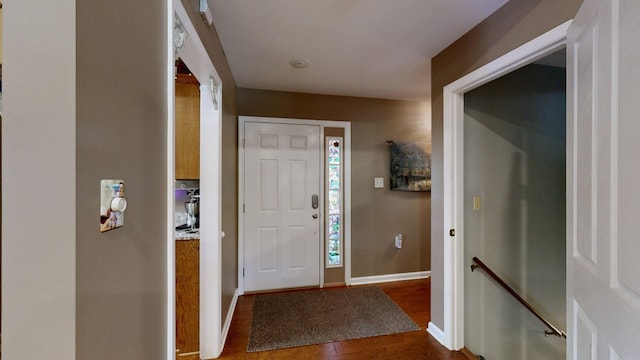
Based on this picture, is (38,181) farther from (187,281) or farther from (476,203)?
(476,203)

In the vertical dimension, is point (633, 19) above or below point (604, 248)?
above

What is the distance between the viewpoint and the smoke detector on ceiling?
223 centimetres

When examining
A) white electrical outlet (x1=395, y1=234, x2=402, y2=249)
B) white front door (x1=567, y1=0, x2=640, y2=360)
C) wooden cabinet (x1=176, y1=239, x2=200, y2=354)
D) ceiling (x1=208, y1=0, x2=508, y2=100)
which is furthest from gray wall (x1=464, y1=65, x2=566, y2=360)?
wooden cabinet (x1=176, y1=239, x2=200, y2=354)

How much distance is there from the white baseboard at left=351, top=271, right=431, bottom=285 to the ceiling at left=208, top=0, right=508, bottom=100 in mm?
2337

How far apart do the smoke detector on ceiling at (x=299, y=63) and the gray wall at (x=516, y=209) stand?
1.43 metres

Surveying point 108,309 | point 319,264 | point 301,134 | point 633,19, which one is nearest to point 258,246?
point 319,264

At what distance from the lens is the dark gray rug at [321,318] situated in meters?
2.06

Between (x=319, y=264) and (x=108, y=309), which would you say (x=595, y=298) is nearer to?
(x=108, y=309)

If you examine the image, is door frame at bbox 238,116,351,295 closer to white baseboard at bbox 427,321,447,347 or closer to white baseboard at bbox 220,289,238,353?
white baseboard at bbox 220,289,238,353

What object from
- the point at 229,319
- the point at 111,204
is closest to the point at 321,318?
the point at 229,319

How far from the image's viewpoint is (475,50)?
5.72ft

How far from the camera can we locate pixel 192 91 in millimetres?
1938

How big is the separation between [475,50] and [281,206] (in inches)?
91.2

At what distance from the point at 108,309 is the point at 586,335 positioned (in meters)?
1.58
